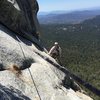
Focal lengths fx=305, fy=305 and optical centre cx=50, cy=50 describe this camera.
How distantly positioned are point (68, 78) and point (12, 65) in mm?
4547

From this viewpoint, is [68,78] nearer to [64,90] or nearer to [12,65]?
[64,90]

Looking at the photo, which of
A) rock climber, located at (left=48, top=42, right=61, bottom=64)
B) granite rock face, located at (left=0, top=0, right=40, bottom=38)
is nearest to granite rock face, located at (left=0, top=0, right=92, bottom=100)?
granite rock face, located at (left=0, top=0, right=40, bottom=38)

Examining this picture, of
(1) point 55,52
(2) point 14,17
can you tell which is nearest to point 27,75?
(2) point 14,17

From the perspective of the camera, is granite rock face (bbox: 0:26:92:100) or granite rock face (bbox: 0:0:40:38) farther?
granite rock face (bbox: 0:0:40:38)

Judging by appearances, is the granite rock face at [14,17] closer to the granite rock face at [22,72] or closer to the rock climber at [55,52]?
the granite rock face at [22,72]

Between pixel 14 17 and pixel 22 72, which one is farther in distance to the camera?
pixel 14 17

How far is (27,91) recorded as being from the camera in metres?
15.9

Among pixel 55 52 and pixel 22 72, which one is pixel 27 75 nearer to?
pixel 22 72

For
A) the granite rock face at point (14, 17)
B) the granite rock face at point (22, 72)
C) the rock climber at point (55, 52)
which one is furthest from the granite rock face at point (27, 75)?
the rock climber at point (55, 52)

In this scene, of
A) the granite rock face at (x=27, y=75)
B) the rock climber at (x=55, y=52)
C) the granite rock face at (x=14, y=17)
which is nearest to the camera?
the granite rock face at (x=27, y=75)

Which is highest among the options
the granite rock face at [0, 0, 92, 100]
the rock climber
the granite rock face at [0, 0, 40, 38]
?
the granite rock face at [0, 0, 40, 38]

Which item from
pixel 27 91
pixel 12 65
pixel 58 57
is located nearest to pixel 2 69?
pixel 12 65

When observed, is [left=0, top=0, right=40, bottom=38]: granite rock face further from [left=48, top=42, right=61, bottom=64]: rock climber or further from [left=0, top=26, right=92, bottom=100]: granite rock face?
[left=48, top=42, right=61, bottom=64]: rock climber

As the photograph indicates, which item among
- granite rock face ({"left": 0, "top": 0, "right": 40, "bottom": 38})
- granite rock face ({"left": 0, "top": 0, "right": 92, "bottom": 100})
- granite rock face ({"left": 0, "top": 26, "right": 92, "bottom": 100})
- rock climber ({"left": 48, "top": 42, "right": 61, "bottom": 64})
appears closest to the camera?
granite rock face ({"left": 0, "top": 0, "right": 92, "bottom": 100})
